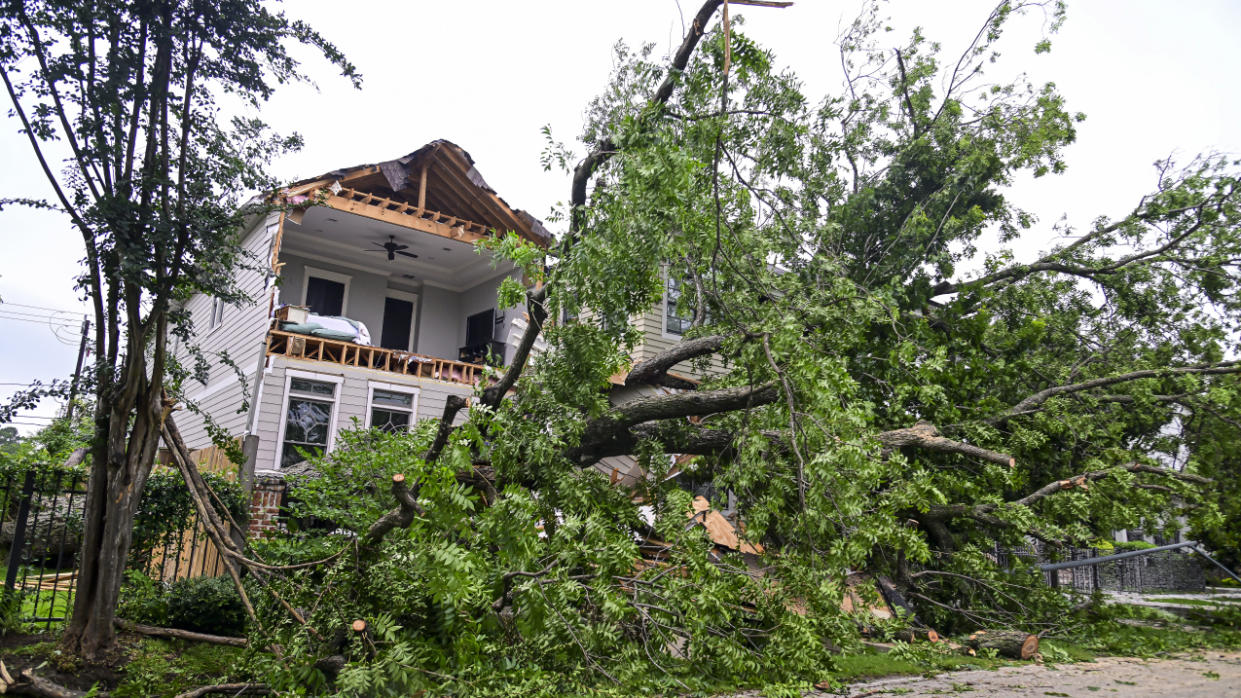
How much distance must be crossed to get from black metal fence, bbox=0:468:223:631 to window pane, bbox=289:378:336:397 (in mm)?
3478

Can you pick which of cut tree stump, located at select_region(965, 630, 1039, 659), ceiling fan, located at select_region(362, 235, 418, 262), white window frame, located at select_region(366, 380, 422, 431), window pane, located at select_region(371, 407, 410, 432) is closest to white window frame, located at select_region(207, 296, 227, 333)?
ceiling fan, located at select_region(362, 235, 418, 262)

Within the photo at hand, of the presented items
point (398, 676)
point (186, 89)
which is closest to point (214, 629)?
point (398, 676)

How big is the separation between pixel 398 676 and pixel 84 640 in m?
3.50

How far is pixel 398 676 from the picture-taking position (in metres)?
4.19

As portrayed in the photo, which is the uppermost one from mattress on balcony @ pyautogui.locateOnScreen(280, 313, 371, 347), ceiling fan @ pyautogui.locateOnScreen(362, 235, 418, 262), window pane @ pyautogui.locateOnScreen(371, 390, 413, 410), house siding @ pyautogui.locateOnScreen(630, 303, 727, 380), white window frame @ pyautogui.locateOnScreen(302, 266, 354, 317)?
ceiling fan @ pyautogui.locateOnScreen(362, 235, 418, 262)

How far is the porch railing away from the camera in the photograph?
13.0m

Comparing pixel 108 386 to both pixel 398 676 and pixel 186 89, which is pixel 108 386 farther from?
pixel 398 676

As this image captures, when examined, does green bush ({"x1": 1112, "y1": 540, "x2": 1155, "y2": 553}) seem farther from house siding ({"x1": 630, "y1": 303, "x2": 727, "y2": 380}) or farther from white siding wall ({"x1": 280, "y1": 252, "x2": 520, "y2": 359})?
white siding wall ({"x1": 280, "y1": 252, "x2": 520, "y2": 359})

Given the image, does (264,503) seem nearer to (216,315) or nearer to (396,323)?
(396,323)

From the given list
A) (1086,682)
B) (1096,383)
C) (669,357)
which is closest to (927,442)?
(1086,682)

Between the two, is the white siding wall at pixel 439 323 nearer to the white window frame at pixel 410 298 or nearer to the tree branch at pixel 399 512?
the white window frame at pixel 410 298

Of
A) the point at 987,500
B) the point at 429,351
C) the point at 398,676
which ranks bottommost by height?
the point at 398,676

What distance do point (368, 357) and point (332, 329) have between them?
82 centimetres

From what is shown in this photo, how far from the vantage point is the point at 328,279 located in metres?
15.6
